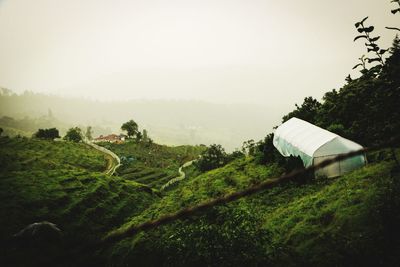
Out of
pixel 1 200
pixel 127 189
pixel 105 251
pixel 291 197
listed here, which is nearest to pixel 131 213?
pixel 127 189

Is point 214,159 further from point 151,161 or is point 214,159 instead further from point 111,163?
point 111,163

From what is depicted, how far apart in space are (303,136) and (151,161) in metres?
62.5

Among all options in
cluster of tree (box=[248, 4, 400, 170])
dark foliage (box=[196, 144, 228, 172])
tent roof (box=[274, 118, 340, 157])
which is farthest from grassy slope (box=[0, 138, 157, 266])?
tent roof (box=[274, 118, 340, 157])

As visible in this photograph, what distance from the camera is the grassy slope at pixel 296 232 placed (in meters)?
10.8

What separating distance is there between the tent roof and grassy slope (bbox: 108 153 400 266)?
4.32 m

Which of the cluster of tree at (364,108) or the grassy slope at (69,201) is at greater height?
the cluster of tree at (364,108)

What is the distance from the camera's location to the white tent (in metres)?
25.9

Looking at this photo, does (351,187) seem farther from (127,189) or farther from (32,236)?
(127,189)

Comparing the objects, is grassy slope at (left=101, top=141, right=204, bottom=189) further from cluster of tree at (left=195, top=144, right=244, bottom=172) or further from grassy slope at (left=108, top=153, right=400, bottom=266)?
grassy slope at (left=108, top=153, right=400, bottom=266)

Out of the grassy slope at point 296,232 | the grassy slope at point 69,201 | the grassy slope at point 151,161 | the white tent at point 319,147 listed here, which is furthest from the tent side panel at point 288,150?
the grassy slope at point 151,161

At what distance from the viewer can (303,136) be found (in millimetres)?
32312

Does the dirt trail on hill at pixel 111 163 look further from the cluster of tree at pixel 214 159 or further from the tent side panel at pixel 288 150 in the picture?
the tent side panel at pixel 288 150

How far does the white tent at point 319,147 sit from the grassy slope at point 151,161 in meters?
37.1

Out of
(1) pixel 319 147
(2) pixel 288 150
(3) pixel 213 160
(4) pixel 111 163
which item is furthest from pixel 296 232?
(4) pixel 111 163
